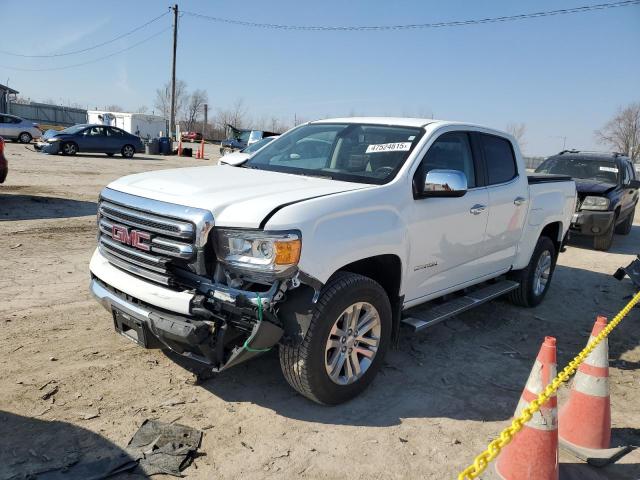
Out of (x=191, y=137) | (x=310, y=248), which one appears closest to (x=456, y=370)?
(x=310, y=248)

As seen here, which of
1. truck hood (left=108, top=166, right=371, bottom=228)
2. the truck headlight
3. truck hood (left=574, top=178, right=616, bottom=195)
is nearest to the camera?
truck hood (left=108, top=166, right=371, bottom=228)

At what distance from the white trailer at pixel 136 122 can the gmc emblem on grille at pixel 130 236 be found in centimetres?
4388

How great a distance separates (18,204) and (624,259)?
11198 millimetres

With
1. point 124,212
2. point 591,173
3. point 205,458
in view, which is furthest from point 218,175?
point 591,173

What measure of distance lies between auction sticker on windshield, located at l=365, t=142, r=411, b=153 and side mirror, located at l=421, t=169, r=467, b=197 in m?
0.36

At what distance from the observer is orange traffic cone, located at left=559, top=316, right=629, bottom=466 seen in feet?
10.8

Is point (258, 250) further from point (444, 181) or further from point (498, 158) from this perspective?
point (498, 158)

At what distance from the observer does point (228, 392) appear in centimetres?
370

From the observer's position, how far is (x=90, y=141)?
22859mm

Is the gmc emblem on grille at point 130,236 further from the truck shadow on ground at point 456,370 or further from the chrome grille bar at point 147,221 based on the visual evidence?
the truck shadow on ground at point 456,370

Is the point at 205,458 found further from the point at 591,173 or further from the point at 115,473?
the point at 591,173

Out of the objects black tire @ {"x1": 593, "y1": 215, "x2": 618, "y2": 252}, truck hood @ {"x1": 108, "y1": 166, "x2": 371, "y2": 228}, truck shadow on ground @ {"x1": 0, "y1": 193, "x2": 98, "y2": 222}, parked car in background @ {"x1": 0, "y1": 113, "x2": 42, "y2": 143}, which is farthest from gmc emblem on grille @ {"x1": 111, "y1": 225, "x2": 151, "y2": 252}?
parked car in background @ {"x1": 0, "y1": 113, "x2": 42, "y2": 143}

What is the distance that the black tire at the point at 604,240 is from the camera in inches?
396

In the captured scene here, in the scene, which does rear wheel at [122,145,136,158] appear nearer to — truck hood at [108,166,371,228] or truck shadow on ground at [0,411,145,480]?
truck hood at [108,166,371,228]
